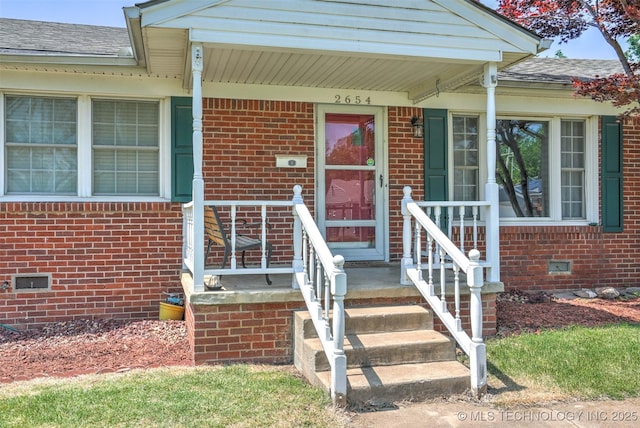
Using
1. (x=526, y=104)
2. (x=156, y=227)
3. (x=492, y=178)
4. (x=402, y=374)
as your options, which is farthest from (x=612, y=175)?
(x=156, y=227)

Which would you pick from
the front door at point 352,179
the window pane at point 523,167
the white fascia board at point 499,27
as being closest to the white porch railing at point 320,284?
the front door at point 352,179

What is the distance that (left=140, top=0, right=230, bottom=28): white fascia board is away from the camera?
14.7ft

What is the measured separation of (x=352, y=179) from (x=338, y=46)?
87.9 inches

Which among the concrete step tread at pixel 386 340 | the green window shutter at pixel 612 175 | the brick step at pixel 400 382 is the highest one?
the green window shutter at pixel 612 175

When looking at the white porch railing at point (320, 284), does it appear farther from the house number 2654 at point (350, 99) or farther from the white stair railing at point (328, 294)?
the house number 2654 at point (350, 99)

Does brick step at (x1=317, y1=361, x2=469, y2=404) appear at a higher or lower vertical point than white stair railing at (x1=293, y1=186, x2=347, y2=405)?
lower

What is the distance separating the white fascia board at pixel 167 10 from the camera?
448 cm

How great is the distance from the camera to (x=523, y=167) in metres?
7.64

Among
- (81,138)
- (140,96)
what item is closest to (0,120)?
(81,138)

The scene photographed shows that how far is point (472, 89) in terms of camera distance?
7074 mm

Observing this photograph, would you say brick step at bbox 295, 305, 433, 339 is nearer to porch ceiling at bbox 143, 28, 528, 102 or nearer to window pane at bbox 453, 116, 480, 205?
porch ceiling at bbox 143, 28, 528, 102

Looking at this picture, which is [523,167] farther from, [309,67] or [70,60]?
[70,60]

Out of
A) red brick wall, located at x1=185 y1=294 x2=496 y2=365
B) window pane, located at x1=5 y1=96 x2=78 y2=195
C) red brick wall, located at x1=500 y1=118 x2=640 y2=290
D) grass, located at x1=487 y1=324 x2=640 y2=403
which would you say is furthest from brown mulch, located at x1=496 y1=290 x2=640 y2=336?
window pane, located at x1=5 y1=96 x2=78 y2=195

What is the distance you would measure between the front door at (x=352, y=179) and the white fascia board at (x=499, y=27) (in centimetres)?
193
